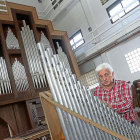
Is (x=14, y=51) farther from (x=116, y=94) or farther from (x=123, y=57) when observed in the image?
(x=123, y=57)

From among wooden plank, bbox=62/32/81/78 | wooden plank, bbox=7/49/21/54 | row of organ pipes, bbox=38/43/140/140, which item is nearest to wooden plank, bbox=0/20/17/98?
wooden plank, bbox=7/49/21/54

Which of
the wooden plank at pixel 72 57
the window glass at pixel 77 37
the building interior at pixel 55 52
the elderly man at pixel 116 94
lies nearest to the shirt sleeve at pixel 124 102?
the elderly man at pixel 116 94

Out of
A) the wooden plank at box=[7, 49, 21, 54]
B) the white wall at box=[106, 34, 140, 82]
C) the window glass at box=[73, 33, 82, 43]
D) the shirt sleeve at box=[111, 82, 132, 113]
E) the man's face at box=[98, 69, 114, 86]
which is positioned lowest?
the shirt sleeve at box=[111, 82, 132, 113]

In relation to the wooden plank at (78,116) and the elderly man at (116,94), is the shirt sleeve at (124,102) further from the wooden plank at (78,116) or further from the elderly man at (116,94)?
the wooden plank at (78,116)

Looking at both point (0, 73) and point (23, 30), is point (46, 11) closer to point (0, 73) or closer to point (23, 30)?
point (23, 30)

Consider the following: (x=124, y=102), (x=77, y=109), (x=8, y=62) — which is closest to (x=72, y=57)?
(x=8, y=62)

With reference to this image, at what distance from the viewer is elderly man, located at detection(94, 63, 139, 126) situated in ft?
7.38

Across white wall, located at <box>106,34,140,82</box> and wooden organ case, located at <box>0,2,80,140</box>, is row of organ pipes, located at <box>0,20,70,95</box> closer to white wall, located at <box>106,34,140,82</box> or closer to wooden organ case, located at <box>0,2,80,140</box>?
wooden organ case, located at <box>0,2,80,140</box>

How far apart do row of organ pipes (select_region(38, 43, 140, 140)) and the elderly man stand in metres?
0.11

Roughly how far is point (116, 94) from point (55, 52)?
14.1ft

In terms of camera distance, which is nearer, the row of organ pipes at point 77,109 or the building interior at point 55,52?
the row of organ pipes at point 77,109

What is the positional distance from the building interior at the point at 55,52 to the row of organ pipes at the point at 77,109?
0.02 metres

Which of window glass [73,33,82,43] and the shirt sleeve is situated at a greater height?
window glass [73,33,82,43]

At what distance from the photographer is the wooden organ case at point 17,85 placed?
5.03 m
